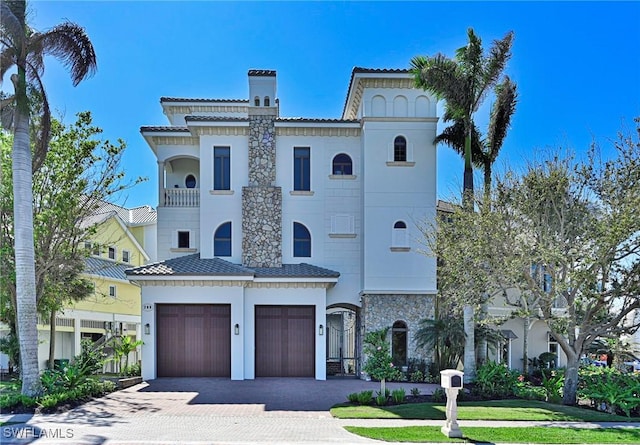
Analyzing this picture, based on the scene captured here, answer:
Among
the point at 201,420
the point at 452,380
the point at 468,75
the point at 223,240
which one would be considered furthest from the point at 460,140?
the point at 201,420

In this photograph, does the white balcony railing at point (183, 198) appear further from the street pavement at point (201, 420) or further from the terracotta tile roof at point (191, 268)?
the street pavement at point (201, 420)

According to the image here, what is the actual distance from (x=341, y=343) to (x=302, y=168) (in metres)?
8.01

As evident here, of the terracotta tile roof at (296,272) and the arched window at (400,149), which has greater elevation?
the arched window at (400,149)

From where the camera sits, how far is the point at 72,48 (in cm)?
1375

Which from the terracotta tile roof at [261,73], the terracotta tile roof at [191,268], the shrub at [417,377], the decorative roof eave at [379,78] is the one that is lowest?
the shrub at [417,377]

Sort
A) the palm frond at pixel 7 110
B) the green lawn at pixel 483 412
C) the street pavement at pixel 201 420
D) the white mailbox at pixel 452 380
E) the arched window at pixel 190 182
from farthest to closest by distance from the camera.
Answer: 1. the arched window at pixel 190 182
2. the palm frond at pixel 7 110
3. the green lawn at pixel 483 412
4. the white mailbox at pixel 452 380
5. the street pavement at pixel 201 420

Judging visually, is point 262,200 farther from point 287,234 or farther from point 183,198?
point 183,198

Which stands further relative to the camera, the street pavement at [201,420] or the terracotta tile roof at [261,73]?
the terracotta tile roof at [261,73]

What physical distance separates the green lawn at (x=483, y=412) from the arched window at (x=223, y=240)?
9392 millimetres

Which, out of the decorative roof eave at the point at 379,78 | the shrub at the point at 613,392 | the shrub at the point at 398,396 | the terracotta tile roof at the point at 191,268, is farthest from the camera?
the decorative roof eave at the point at 379,78

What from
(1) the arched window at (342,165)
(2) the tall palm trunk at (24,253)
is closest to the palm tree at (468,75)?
(1) the arched window at (342,165)

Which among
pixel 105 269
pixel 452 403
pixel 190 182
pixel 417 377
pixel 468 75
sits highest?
pixel 468 75

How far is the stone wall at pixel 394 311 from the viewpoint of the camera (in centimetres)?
1972

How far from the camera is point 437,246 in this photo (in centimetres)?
1634
